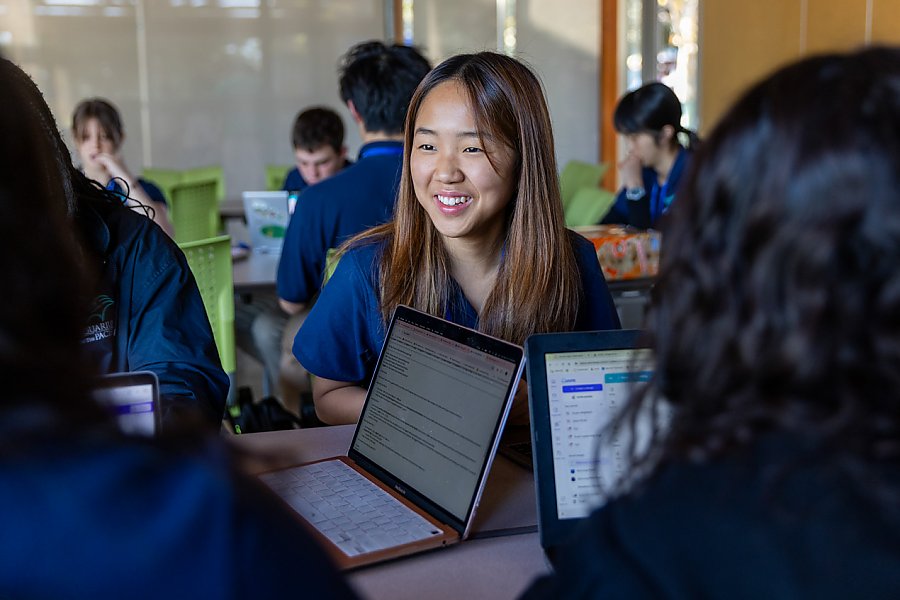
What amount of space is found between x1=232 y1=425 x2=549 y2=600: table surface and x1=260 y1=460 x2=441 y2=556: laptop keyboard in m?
0.03

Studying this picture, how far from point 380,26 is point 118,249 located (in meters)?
6.72

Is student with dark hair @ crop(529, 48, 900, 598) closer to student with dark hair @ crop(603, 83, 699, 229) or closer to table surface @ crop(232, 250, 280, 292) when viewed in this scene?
table surface @ crop(232, 250, 280, 292)

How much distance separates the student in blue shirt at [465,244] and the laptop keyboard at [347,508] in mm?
339

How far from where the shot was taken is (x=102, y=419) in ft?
2.02

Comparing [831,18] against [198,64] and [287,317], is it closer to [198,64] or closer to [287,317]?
[287,317]

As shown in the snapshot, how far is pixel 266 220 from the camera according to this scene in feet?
13.6

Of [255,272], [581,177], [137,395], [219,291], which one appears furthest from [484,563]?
[581,177]

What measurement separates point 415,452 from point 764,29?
5546 millimetres

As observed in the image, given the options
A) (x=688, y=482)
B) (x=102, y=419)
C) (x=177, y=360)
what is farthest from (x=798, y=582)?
(x=177, y=360)

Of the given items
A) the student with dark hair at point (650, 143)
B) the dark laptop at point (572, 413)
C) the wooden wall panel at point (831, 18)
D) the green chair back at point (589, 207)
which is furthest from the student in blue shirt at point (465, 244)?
the wooden wall panel at point (831, 18)

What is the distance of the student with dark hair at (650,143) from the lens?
13.3 feet

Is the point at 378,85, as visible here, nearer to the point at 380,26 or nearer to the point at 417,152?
the point at 417,152

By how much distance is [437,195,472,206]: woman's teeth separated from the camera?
5.74ft

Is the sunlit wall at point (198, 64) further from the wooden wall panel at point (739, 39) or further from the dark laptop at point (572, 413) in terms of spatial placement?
the dark laptop at point (572, 413)
